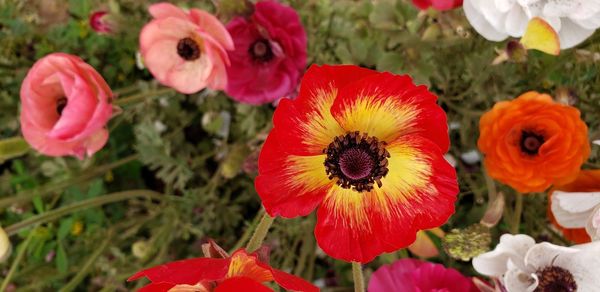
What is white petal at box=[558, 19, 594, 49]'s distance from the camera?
1.92ft

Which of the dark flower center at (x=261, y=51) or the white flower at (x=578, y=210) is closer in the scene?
the white flower at (x=578, y=210)

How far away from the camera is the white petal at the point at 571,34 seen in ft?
1.92

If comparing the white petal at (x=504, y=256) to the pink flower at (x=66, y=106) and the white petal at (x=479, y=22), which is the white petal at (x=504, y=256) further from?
the pink flower at (x=66, y=106)

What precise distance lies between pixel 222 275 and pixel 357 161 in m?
0.14

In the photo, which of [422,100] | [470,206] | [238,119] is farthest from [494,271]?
[238,119]

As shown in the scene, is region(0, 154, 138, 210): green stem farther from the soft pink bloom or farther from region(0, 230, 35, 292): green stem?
the soft pink bloom

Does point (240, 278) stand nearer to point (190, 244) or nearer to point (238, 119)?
point (238, 119)

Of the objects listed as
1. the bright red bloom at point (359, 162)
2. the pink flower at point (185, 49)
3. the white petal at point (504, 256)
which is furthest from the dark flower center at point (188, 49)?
the white petal at point (504, 256)

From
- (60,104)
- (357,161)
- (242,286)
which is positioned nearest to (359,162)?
(357,161)

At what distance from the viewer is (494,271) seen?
1.83 ft

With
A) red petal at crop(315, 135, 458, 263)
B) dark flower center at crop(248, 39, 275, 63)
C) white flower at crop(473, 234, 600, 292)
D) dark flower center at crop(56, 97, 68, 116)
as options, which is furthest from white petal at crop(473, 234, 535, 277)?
dark flower center at crop(56, 97, 68, 116)

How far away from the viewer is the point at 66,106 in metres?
0.63

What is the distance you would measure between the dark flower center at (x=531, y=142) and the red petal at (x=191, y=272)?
36cm

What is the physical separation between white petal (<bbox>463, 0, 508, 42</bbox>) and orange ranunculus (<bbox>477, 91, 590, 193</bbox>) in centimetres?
6
